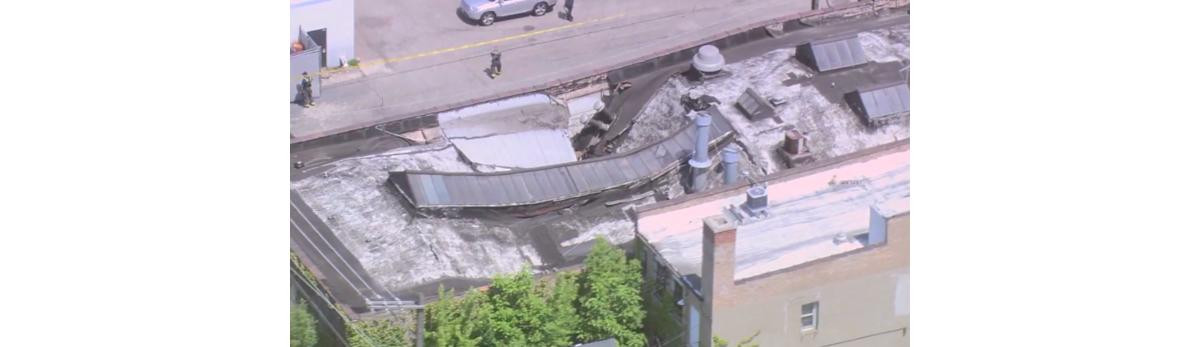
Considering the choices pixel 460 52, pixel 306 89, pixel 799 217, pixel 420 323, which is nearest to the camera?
pixel 420 323

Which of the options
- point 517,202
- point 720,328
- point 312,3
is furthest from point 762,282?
point 312,3

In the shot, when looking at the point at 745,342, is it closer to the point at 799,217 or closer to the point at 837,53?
the point at 799,217

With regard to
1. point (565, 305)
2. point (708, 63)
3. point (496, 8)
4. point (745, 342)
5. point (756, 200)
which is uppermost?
point (496, 8)

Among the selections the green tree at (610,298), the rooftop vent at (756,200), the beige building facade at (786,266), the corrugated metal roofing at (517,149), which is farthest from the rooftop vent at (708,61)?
the green tree at (610,298)

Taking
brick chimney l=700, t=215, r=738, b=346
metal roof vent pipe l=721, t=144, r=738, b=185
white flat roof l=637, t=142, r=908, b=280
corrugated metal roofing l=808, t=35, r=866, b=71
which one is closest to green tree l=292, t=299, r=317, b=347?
white flat roof l=637, t=142, r=908, b=280

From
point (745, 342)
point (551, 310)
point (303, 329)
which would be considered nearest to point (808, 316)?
point (745, 342)

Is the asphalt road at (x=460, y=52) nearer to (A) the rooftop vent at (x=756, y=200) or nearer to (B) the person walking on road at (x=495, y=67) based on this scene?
(B) the person walking on road at (x=495, y=67)
